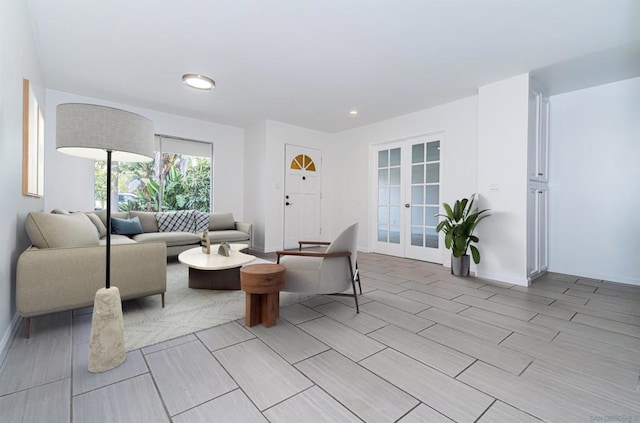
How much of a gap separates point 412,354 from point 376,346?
0.23m

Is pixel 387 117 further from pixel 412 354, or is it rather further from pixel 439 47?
pixel 412 354

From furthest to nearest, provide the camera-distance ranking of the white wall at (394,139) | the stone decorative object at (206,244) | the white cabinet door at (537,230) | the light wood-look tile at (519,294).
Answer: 1. the white wall at (394,139)
2. the white cabinet door at (537,230)
3. the stone decorative object at (206,244)
4. the light wood-look tile at (519,294)

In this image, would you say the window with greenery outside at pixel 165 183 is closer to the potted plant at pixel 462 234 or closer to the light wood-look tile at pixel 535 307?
the potted plant at pixel 462 234

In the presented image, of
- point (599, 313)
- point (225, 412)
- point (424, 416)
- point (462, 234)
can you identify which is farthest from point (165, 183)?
point (599, 313)

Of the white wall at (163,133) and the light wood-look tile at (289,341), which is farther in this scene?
the white wall at (163,133)

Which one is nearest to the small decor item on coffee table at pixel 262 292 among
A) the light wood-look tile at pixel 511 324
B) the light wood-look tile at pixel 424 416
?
the light wood-look tile at pixel 424 416

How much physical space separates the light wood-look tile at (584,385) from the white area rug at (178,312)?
1.89m

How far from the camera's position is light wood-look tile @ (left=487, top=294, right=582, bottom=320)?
2.49 metres

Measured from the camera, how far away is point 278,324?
2.24 metres

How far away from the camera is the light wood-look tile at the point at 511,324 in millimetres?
2104

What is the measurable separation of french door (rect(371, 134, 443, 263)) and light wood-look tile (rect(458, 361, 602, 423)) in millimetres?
3050

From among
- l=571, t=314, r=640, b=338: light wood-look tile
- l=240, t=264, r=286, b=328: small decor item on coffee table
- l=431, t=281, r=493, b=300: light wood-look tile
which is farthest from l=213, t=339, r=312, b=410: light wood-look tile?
l=571, t=314, r=640, b=338: light wood-look tile

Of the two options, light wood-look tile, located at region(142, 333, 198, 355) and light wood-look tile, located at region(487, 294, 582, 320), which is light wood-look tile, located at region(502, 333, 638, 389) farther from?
light wood-look tile, located at region(142, 333, 198, 355)

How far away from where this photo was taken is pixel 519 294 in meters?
3.04
